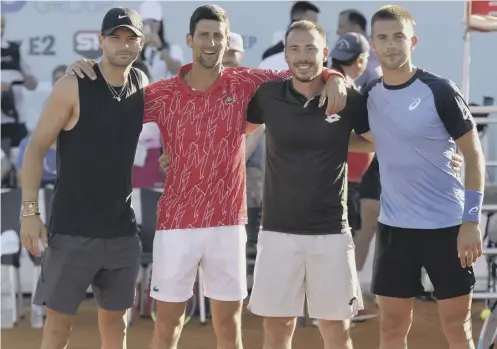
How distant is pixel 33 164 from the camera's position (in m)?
5.23

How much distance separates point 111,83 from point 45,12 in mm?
4424

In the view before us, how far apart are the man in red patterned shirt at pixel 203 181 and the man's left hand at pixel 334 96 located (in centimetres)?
9

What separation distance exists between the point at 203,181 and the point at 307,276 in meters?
0.76

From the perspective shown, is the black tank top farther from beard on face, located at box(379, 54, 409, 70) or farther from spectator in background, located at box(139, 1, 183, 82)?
spectator in background, located at box(139, 1, 183, 82)

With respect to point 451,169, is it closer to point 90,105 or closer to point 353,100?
point 353,100

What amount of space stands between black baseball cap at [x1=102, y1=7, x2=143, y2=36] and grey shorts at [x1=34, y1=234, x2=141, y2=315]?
3.62ft

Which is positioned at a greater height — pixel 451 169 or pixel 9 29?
pixel 9 29

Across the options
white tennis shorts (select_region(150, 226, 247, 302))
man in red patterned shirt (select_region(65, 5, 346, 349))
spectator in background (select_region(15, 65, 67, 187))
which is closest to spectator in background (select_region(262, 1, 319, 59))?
spectator in background (select_region(15, 65, 67, 187))

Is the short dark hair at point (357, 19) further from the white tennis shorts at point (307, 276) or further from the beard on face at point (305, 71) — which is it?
the white tennis shorts at point (307, 276)

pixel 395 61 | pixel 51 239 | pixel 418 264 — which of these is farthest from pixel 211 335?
pixel 395 61

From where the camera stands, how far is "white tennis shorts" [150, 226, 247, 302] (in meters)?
5.38

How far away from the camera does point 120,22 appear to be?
5164mm

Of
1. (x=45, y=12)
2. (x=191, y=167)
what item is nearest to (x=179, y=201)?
(x=191, y=167)

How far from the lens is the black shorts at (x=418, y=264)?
5094 millimetres
